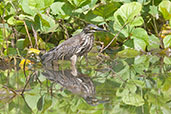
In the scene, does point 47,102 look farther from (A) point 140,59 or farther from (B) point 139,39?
(B) point 139,39

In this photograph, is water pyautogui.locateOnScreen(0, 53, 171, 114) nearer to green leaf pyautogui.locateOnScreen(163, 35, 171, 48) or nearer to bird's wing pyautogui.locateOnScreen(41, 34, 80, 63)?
bird's wing pyautogui.locateOnScreen(41, 34, 80, 63)

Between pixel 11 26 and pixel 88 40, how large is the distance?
3.57ft

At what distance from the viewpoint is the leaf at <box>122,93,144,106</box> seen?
2.06 meters

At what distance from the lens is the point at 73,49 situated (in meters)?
3.82

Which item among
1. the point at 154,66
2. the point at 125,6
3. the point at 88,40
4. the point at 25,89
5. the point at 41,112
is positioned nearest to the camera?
the point at 41,112

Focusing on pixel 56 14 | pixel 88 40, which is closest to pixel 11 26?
pixel 56 14

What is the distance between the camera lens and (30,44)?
14.2 feet

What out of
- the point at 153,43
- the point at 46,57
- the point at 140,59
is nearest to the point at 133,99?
the point at 46,57

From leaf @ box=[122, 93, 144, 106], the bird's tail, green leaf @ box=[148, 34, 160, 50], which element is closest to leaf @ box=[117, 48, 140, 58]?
green leaf @ box=[148, 34, 160, 50]

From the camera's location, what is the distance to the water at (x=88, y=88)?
199 cm

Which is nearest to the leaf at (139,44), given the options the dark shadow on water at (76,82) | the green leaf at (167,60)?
the green leaf at (167,60)

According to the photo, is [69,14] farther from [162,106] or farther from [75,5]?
[162,106]

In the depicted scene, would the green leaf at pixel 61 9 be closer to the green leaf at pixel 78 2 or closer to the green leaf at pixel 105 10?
the green leaf at pixel 78 2

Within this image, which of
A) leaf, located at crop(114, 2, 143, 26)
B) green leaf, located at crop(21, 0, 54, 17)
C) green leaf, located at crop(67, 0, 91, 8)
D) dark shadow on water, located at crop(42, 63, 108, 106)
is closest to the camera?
dark shadow on water, located at crop(42, 63, 108, 106)
